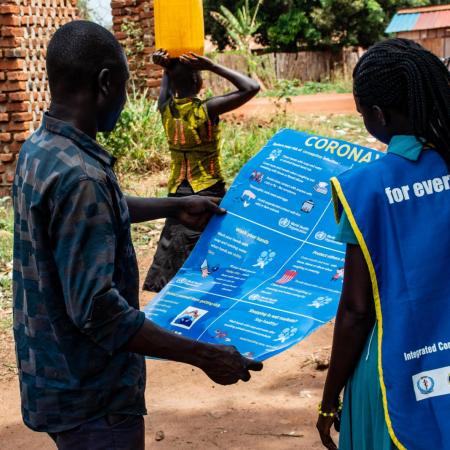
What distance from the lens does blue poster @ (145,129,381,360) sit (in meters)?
2.29

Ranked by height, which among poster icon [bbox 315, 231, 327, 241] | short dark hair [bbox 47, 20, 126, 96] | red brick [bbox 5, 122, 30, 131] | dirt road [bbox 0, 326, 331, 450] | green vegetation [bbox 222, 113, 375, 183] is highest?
short dark hair [bbox 47, 20, 126, 96]

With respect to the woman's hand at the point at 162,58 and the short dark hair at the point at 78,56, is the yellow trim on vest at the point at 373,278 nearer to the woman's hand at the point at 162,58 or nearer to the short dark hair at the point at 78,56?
the short dark hair at the point at 78,56

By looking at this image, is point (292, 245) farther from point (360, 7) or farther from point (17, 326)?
point (360, 7)


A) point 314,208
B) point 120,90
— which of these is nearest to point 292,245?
point 314,208

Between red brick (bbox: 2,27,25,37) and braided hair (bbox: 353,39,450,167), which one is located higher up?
red brick (bbox: 2,27,25,37)

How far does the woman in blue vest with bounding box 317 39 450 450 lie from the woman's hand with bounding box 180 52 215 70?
2.44 m

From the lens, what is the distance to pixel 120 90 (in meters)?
1.95

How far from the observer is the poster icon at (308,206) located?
102 inches

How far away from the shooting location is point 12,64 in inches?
311

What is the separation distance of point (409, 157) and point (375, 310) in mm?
372

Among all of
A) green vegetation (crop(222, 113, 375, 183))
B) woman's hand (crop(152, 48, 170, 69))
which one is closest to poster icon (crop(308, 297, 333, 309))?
woman's hand (crop(152, 48, 170, 69))

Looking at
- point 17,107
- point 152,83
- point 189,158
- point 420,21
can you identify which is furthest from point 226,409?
point 420,21

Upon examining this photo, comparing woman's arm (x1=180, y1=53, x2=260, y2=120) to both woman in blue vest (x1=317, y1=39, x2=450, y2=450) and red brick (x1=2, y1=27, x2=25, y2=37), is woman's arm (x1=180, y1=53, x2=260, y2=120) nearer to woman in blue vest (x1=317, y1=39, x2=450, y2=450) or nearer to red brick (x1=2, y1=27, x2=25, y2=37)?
woman in blue vest (x1=317, y1=39, x2=450, y2=450)

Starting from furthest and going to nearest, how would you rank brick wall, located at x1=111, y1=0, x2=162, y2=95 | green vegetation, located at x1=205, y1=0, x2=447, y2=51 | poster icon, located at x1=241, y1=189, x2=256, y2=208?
green vegetation, located at x1=205, y1=0, x2=447, y2=51 < brick wall, located at x1=111, y1=0, x2=162, y2=95 < poster icon, located at x1=241, y1=189, x2=256, y2=208
